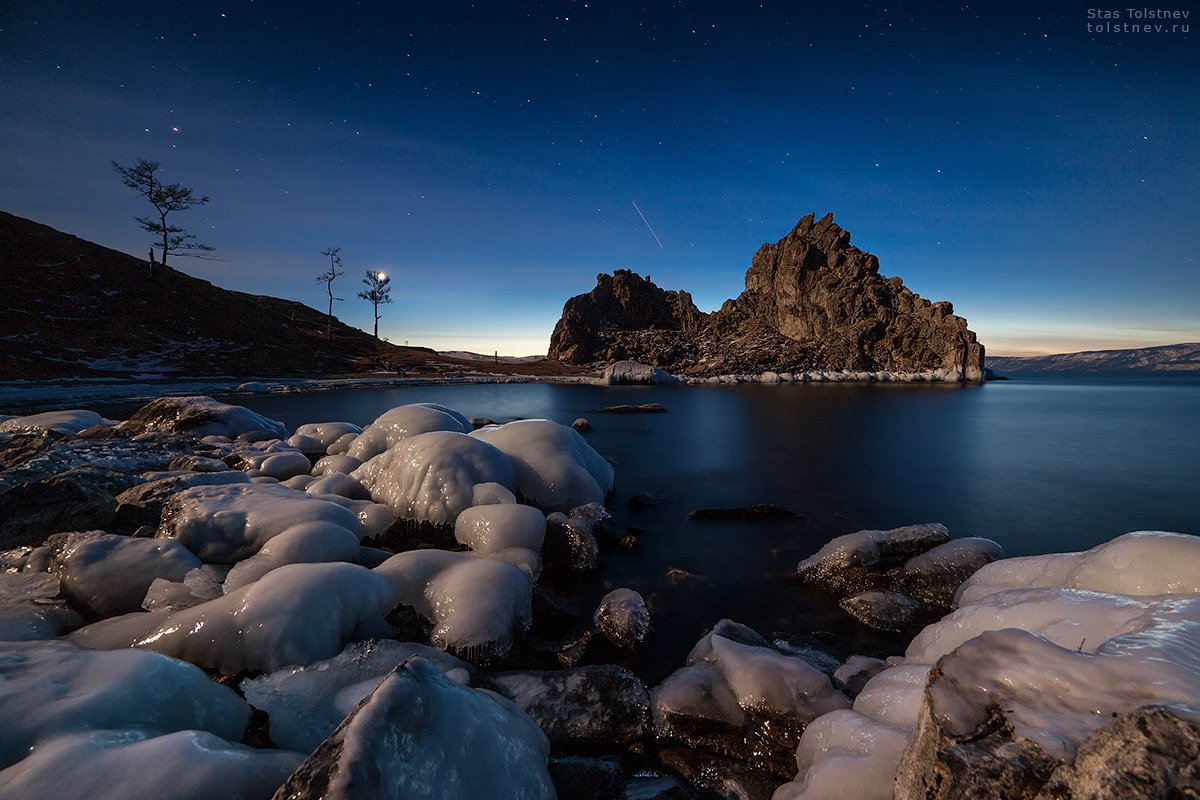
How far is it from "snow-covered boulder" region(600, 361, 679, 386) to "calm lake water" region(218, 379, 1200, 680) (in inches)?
1137

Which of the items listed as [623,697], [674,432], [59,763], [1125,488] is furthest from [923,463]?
[59,763]

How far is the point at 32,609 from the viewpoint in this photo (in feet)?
15.2

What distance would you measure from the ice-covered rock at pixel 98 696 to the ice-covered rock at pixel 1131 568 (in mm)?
8440

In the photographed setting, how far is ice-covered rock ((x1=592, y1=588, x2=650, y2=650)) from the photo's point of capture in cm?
592

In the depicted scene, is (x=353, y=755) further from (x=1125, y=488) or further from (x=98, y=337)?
(x=98, y=337)

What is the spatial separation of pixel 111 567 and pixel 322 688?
3349mm

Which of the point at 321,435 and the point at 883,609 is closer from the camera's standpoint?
the point at 883,609

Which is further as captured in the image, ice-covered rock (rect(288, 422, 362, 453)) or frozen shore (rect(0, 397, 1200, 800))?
ice-covered rock (rect(288, 422, 362, 453))

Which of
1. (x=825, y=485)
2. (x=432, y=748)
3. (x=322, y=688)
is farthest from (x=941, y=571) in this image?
(x=322, y=688)

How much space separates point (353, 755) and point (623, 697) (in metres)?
3.11

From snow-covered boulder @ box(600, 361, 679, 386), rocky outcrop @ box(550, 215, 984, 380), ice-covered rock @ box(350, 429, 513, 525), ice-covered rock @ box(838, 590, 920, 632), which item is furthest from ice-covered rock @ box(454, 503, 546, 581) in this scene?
rocky outcrop @ box(550, 215, 984, 380)

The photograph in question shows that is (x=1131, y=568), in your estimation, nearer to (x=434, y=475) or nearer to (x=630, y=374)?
(x=434, y=475)

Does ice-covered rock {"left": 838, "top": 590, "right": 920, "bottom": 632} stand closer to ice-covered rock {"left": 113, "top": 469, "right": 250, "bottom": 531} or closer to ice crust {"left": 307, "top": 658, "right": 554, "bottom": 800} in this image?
ice crust {"left": 307, "top": 658, "right": 554, "bottom": 800}

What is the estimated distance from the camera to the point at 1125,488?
51.0 feet
